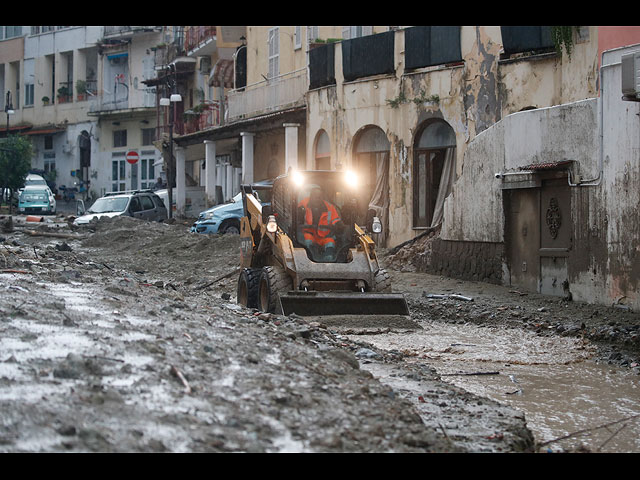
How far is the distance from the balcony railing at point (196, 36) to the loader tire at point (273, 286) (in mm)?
31176

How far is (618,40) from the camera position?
16797 mm

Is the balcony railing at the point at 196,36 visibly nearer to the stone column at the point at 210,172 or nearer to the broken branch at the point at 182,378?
the stone column at the point at 210,172

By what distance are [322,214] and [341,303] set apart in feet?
6.26

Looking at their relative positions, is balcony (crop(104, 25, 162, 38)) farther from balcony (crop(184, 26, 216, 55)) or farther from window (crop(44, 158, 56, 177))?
window (crop(44, 158, 56, 177))

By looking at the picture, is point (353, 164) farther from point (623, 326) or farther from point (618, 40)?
point (623, 326)

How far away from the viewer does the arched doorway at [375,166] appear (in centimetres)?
2622

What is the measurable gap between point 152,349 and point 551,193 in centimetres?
1083

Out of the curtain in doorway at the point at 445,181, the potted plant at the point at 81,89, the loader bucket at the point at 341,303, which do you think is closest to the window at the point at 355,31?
the curtain in doorway at the point at 445,181

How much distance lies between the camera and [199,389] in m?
6.70

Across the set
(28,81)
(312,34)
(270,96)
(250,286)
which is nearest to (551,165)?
(250,286)

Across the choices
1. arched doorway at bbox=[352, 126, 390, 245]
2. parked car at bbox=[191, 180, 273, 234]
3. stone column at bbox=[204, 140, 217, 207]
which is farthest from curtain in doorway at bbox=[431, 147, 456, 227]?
stone column at bbox=[204, 140, 217, 207]

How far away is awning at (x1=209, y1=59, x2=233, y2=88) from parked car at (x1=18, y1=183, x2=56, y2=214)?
1415 centimetres

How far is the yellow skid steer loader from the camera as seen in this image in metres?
14.4

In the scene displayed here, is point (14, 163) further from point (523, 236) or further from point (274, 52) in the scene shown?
point (523, 236)
